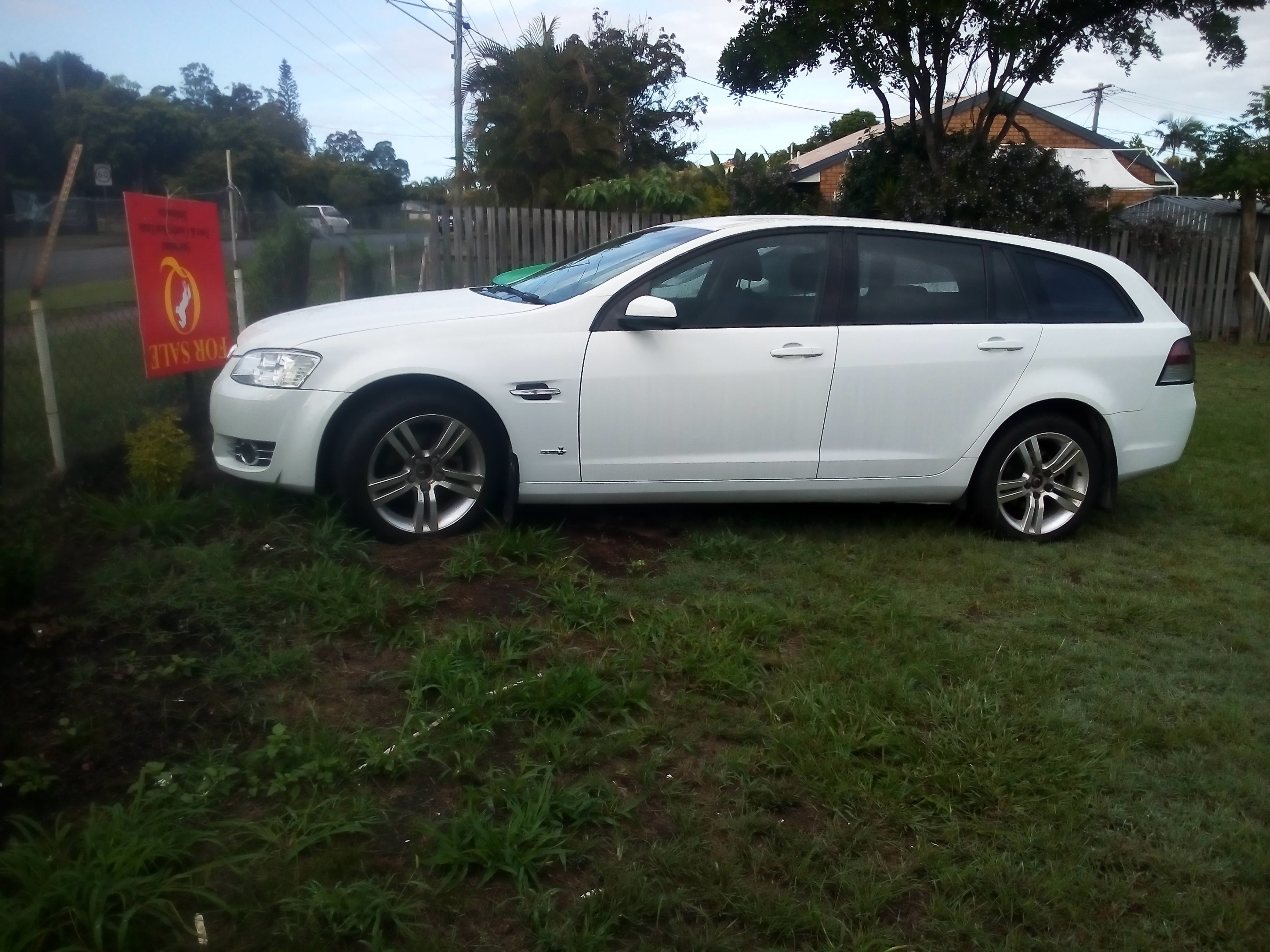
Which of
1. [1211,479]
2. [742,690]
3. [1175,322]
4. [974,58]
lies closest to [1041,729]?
[742,690]

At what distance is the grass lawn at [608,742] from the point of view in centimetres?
268

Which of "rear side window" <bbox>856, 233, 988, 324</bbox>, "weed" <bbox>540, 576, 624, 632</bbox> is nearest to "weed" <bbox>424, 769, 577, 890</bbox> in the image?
"weed" <bbox>540, 576, 624, 632</bbox>

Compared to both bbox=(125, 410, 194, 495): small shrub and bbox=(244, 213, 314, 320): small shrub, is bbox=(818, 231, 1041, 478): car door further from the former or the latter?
bbox=(244, 213, 314, 320): small shrub

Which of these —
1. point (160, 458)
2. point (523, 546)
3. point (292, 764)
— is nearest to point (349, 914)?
point (292, 764)

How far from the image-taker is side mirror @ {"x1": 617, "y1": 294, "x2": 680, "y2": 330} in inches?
195

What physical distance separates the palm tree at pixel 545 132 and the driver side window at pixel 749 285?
51.8 ft

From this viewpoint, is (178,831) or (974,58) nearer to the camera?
(178,831)

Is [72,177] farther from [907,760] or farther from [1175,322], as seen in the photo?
[1175,322]

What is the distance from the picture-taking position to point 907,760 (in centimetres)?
341

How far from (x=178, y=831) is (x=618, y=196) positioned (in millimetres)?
14646

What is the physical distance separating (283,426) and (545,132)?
17459 mm

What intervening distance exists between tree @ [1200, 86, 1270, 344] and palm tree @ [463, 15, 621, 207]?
35.0 ft

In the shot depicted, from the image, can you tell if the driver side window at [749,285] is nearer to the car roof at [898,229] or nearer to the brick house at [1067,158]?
the car roof at [898,229]

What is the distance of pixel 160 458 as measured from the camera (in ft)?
17.3
